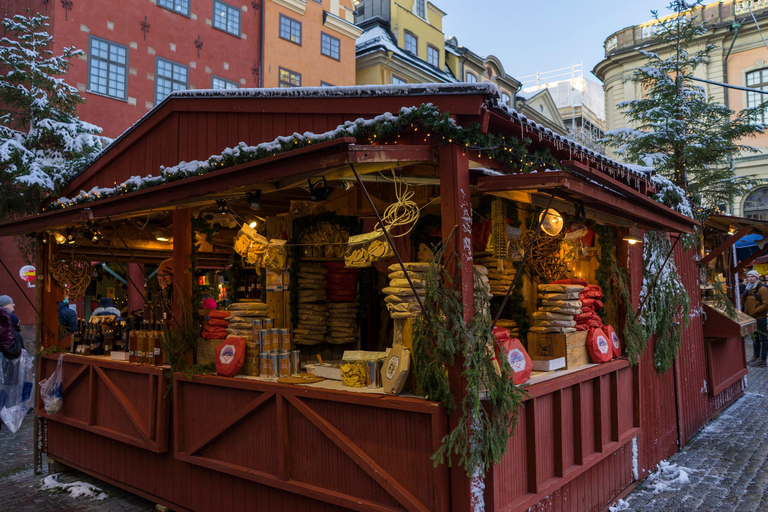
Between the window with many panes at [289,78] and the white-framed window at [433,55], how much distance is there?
866 cm

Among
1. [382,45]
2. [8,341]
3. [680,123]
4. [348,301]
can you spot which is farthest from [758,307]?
[382,45]

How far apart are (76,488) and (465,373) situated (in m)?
5.69

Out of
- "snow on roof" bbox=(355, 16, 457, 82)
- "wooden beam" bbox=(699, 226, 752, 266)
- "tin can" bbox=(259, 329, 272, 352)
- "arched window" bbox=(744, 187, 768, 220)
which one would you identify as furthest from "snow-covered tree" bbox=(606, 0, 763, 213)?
"arched window" bbox=(744, 187, 768, 220)

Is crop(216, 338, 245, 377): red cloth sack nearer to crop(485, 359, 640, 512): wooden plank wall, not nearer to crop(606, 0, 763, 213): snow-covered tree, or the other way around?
crop(485, 359, 640, 512): wooden plank wall

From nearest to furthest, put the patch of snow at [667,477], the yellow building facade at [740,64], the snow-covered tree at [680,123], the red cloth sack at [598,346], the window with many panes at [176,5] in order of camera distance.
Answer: the red cloth sack at [598,346] < the patch of snow at [667,477] < the snow-covered tree at [680,123] < the window with many panes at [176,5] < the yellow building facade at [740,64]

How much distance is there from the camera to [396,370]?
4.45m

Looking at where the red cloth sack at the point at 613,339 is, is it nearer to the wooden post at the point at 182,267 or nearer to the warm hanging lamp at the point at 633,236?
the warm hanging lamp at the point at 633,236

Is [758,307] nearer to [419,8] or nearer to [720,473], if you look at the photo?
[720,473]

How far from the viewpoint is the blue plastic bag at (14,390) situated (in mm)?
8406

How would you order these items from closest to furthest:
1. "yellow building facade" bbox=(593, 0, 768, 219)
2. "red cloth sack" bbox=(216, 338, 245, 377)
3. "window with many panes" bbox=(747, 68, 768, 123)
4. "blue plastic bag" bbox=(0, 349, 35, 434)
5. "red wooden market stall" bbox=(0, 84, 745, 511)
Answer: "red wooden market stall" bbox=(0, 84, 745, 511), "red cloth sack" bbox=(216, 338, 245, 377), "blue plastic bag" bbox=(0, 349, 35, 434), "yellow building facade" bbox=(593, 0, 768, 219), "window with many panes" bbox=(747, 68, 768, 123)

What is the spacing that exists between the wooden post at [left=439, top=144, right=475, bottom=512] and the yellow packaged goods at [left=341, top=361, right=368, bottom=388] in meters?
0.96

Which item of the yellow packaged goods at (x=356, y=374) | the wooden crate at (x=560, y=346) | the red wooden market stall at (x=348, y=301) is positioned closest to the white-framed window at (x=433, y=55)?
the red wooden market stall at (x=348, y=301)

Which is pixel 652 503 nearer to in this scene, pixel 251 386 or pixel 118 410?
pixel 251 386

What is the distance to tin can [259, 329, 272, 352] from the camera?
18.8 ft
